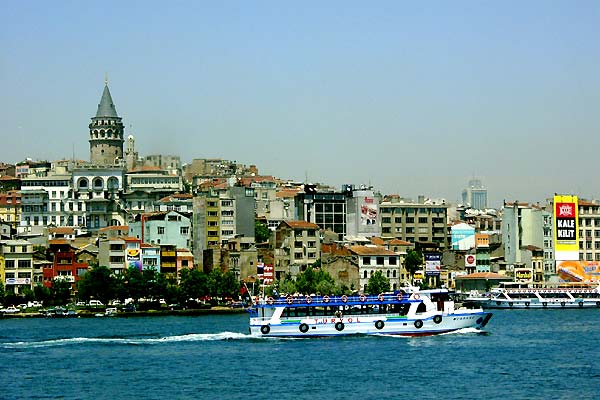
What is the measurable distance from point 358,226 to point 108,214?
62.7 feet

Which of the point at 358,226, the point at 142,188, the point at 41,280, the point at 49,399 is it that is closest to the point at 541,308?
the point at 358,226

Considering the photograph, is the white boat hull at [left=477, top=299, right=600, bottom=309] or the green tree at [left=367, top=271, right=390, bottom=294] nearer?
the green tree at [left=367, top=271, right=390, bottom=294]

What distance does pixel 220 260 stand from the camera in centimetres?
9031

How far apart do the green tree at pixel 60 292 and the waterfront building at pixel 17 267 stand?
203cm

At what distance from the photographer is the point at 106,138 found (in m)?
131

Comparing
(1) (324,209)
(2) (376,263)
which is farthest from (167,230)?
(1) (324,209)

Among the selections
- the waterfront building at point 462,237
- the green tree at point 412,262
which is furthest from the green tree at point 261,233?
the waterfront building at point 462,237

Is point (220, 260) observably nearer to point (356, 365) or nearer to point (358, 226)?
point (358, 226)


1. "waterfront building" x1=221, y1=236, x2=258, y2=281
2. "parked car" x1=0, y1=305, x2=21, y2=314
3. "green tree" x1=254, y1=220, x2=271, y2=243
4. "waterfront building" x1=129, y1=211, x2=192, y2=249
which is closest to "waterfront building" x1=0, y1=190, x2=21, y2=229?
"green tree" x1=254, y1=220, x2=271, y2=243

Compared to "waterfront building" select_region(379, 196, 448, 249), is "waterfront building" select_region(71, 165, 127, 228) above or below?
above

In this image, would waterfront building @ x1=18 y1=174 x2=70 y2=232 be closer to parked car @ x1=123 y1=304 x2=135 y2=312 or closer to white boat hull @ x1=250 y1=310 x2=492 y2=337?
parked car @ x1=123 y1=304 x2=135 y2=312

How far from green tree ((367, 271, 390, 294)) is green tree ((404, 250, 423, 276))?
6255mm

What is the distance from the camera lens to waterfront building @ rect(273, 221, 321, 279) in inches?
3578

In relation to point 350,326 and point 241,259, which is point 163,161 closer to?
point 241,259
